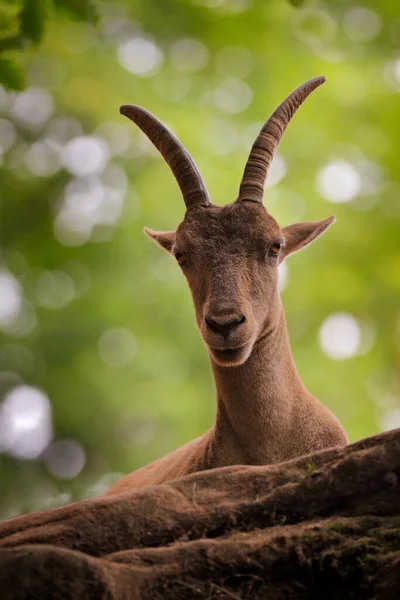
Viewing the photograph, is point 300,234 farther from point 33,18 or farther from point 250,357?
point 33,18

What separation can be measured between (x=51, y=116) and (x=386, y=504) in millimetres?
15026

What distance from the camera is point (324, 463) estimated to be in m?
4.53

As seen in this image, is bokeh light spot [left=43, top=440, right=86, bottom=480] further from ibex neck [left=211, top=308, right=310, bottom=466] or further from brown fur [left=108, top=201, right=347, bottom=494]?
ibex neck [left=211, top=308, right=310, bottom=466]

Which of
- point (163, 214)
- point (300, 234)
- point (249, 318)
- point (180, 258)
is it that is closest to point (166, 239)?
point (180, 258)

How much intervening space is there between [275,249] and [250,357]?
91cm

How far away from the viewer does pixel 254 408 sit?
22.0 feet

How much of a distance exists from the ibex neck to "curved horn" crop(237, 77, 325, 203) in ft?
3.76

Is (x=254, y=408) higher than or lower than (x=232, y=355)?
lower

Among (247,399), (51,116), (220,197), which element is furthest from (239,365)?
(51,116)

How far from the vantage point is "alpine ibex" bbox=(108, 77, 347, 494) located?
6469 mm

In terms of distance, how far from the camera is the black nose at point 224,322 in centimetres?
598

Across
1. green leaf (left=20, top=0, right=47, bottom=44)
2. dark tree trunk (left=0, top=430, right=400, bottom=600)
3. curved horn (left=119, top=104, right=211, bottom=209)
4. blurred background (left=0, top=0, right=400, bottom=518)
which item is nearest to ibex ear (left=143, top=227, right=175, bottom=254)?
curved horn (left=119, top=104, right=211, bottom=209)

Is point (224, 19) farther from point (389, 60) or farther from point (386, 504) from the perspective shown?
point (386, 504)

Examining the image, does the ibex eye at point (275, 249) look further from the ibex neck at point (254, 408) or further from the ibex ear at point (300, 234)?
the ibex neck at point (254, 408)
